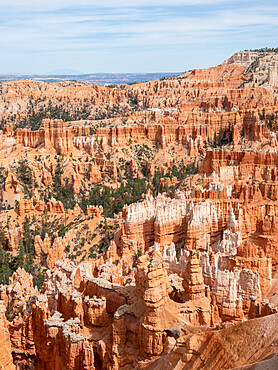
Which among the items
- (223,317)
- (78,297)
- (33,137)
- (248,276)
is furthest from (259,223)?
(33,137)

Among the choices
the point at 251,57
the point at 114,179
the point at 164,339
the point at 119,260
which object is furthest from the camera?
the point at 251,57

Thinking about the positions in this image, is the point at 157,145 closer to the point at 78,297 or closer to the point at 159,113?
the point at 159,113

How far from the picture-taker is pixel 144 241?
42.4 m

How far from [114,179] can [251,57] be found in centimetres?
8706

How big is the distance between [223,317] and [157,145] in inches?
3072

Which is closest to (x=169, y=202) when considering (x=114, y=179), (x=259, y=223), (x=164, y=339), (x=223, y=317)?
(x=259, y=223)

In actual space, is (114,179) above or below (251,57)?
below

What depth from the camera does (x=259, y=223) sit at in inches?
1519

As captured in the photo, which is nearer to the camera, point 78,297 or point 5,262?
point 78,297

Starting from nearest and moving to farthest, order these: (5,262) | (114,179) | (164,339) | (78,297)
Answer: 1. (164,339)
2. (78,297)
3. (5,262)
4. (114,179)

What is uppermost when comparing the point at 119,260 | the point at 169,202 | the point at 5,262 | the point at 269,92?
the point at 269,92

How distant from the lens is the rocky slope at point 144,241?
1852cm

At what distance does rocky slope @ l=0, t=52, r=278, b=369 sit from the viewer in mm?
18516

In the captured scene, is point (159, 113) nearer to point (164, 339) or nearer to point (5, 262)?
point (5, 262)
